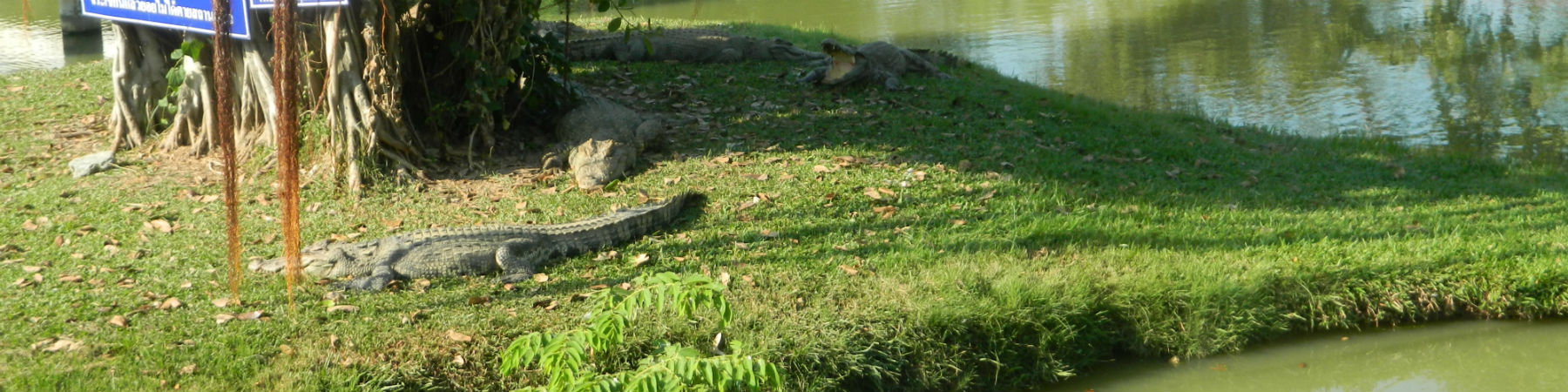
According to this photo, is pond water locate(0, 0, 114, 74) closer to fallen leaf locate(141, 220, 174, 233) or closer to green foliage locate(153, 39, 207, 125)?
green foliage locate(153, 39, 207, 125)

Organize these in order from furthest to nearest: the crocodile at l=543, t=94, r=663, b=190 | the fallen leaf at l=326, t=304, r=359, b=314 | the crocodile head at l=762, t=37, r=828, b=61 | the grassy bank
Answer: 1. the crocodile head at l=762, t=37, r=828, b=61
2. the crocodile at l=543, t=94, r=663, b=190
3. the fallen leaf at l=326, t=304, r=359, b=314
4. the grassy bank

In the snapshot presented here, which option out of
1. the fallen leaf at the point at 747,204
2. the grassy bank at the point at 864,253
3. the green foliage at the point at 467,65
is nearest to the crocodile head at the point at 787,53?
the grassy bank at the point at 864,253

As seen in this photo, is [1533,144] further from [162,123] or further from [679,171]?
[162,123]

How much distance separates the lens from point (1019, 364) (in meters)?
4.87

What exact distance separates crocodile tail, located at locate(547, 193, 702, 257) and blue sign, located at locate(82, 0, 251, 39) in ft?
7.62

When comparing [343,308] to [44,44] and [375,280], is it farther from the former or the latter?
[44,44]

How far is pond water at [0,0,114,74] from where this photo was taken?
500 inches

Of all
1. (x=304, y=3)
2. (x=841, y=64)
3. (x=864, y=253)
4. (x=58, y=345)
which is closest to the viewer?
(x=58, y=345)

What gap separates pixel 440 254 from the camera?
519 cm

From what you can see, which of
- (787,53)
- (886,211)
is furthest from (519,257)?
(787,53)

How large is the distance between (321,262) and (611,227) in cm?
130

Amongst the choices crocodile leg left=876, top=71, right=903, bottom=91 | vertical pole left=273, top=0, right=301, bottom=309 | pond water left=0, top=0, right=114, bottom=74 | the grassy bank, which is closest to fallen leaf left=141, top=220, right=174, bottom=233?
the grassy bank

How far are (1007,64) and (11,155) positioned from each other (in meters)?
9.31

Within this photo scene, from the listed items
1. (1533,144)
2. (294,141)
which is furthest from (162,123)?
(1533,144)
